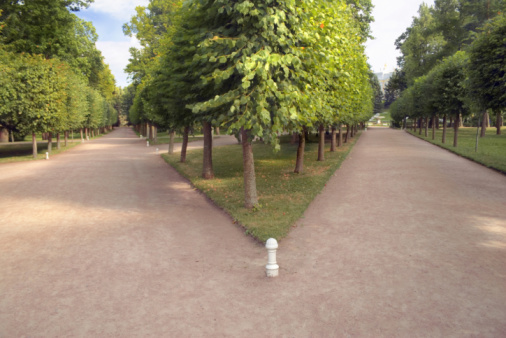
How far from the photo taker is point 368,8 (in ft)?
115

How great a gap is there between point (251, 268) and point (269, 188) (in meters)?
7.09

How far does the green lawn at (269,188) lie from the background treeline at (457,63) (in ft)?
25.5

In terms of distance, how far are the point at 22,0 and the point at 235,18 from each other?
28.4 meters

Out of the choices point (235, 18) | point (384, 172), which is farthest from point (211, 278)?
point (384, 172)

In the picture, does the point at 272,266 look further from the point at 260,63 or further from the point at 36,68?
the point at 36,68

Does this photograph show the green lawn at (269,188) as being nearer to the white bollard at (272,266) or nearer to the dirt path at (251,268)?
the dirt path at (251,268)

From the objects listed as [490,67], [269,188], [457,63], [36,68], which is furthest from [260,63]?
[457,63]

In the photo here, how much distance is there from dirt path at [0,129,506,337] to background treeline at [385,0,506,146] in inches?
213

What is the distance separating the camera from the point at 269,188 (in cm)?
1373

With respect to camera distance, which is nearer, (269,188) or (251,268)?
(251,268)

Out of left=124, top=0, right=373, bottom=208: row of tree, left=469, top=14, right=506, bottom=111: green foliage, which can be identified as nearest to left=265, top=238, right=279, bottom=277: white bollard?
left=124, top=0, right=373, bottom=208: row of tree

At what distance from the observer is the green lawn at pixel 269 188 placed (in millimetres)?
9383

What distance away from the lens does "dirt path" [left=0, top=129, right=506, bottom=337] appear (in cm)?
488

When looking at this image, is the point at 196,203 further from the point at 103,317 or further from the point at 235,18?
the point at 103,317
